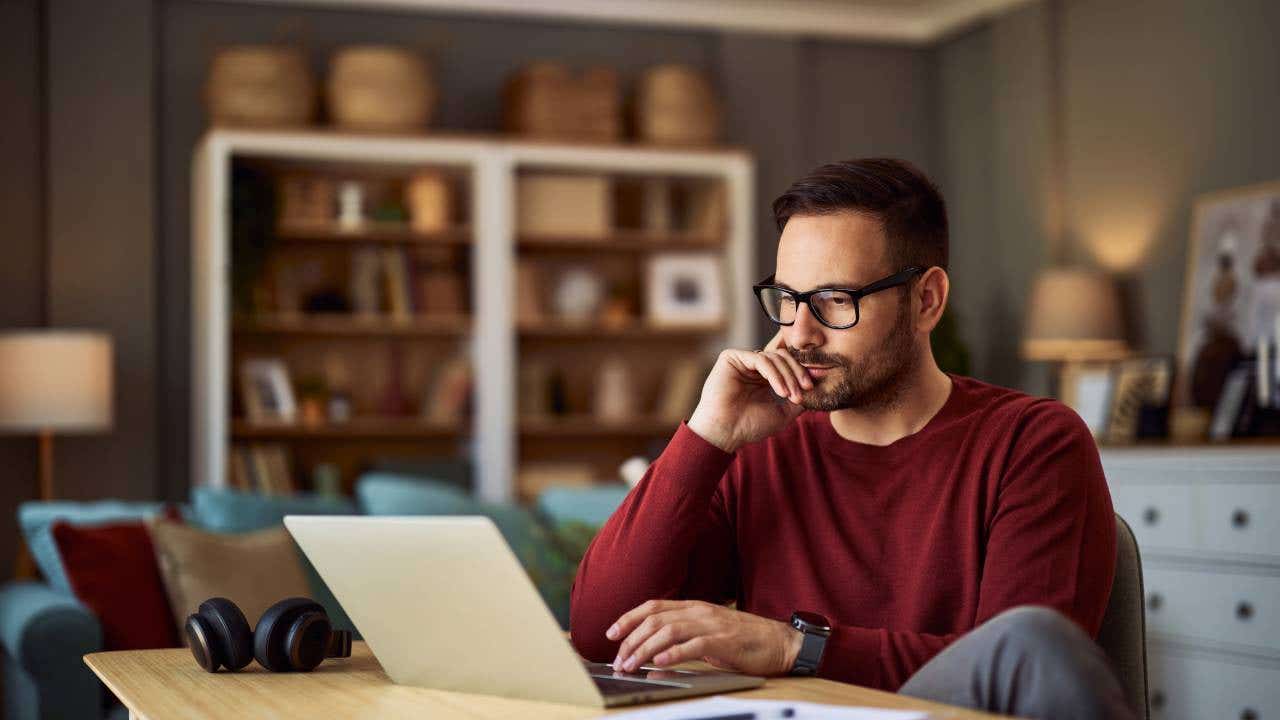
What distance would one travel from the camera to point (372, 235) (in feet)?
20.0

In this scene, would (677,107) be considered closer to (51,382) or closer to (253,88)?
(253,88)

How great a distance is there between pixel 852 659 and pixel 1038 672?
0.39 m

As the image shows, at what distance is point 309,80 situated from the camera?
586cm

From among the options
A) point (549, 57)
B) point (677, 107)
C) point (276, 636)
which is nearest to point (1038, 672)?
point (276, 636)

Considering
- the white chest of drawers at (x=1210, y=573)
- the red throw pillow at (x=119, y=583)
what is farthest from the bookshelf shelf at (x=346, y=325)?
the white chest of drawers at (x=1210, y=573)

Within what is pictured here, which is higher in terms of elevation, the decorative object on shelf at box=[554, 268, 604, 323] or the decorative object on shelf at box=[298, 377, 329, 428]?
the decorative object on shelf at box=[554, 268, 604, 323]

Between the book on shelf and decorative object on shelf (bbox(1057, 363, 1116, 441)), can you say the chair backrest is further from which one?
the book on shelf

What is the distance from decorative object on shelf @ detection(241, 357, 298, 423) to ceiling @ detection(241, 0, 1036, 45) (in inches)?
62.5

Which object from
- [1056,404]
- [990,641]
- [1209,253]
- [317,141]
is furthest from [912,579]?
[317,141]

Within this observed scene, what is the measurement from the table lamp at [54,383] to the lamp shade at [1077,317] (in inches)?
134

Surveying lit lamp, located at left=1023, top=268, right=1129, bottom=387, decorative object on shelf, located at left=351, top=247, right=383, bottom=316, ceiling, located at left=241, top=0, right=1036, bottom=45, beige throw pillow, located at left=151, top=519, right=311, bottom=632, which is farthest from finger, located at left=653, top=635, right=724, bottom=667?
ceiling, located at left=241, top=0, right=1036, bottom=45

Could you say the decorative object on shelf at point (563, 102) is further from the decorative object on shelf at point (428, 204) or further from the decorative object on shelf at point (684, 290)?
the decorative object on shelf at point (684, 290)

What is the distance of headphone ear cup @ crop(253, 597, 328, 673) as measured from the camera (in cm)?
163

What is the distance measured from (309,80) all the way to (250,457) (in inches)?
59.4
